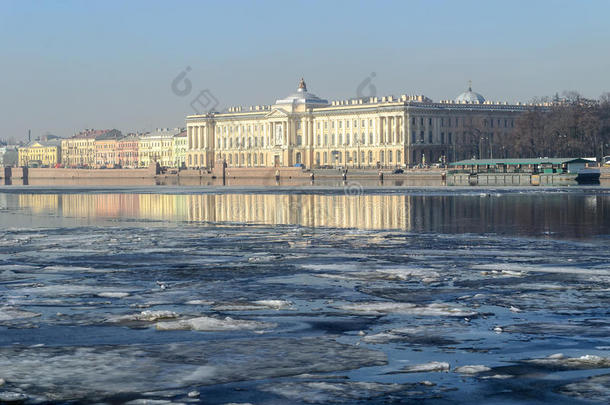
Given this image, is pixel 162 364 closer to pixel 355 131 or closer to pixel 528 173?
pixel 528 173

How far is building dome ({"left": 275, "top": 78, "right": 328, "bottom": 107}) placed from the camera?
16300cm

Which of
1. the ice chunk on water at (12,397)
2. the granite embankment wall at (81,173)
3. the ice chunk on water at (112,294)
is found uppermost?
the granite embankment wall at (81,173)

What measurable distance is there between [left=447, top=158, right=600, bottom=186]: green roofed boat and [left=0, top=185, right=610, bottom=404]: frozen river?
58.0 metres

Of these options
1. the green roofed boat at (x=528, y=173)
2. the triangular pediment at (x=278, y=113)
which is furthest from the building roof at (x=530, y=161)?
the triangular pediment at (x=278, y=113)

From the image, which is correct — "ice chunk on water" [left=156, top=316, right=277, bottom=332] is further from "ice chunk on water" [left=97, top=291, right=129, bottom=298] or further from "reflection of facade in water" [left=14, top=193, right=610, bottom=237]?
"reflection of facade in water" [left=14, top=193, right=610, bottom=237]

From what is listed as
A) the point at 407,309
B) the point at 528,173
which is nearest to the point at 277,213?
the point at 407,309

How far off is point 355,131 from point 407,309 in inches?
5475

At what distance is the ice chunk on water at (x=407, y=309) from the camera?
13.1 meters

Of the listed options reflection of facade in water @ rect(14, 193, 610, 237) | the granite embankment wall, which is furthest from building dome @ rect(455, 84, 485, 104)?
reflection of facade in water @ rect(14, 193, 610, 237)

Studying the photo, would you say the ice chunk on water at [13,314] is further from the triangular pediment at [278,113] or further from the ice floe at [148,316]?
the triangular pediment at [278,113]

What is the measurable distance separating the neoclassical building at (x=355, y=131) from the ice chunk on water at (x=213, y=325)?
386 feet

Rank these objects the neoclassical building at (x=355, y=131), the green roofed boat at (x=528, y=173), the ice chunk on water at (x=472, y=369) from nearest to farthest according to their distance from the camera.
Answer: the ice chunk on water at (x=472, y=369)
the green roofed boat at (x=528, y=173)
the neoclassical building at (x=355, y=131)

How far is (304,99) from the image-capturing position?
164 m

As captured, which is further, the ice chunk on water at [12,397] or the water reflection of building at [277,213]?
the water reflection of building at [277,213]
